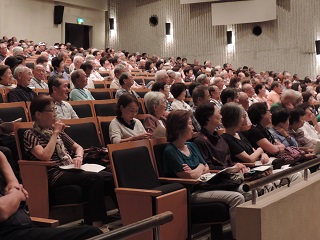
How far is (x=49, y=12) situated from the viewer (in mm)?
14516

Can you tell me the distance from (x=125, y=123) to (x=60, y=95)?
0.69 m

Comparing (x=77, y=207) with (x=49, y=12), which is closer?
(x=77, y=207)

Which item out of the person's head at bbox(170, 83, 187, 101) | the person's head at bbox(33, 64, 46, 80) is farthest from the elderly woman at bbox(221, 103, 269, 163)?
the person's head at bbox(33, 64, 46, 80)

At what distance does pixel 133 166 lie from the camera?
2.90 metres

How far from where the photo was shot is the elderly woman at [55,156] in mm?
2994

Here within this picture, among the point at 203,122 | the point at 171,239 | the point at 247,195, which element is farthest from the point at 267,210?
the point at 203,122

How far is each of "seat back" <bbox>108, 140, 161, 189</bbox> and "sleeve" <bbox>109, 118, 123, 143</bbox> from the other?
617 mm

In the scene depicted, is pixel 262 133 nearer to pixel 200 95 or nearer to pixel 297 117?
pixel 297 117

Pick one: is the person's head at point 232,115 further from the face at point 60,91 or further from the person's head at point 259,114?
the face at point 60,91

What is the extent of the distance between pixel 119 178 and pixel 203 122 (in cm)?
87

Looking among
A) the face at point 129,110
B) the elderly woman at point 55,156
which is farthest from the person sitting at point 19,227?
the face at point 129,110

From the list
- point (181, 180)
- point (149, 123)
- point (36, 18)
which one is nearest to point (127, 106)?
point (149, 123)

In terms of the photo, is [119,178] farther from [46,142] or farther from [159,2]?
[159,2]

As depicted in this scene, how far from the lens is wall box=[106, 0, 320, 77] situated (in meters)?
13.7
